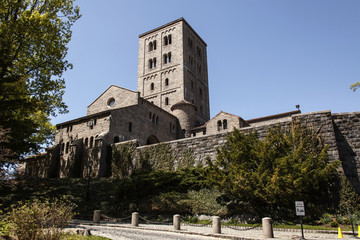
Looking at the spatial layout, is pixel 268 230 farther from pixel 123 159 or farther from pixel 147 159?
pixel 123 159

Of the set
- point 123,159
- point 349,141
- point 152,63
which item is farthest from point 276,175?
point 152,63

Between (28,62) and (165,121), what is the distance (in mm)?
21177

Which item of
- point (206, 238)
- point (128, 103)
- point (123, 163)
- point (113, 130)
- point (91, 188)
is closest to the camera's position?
point (206, 238)

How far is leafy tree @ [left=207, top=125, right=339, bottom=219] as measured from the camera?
12.2 m

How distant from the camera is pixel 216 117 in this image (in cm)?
3641

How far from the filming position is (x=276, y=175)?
40.0 ft

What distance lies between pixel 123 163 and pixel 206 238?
625 inches

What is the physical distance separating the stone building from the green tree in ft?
23.1

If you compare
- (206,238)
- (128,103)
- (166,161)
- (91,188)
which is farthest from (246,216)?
(128,103)

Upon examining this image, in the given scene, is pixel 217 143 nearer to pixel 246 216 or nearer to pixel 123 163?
pixel 246 216

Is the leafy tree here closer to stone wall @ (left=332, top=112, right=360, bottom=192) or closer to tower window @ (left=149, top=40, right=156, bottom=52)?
stone wall @ (left=332, top=112, right=360, bottom=192)

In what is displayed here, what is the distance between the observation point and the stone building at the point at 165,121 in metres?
15.2

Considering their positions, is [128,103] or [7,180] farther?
[128,103]

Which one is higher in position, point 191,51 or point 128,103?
point 191,51
